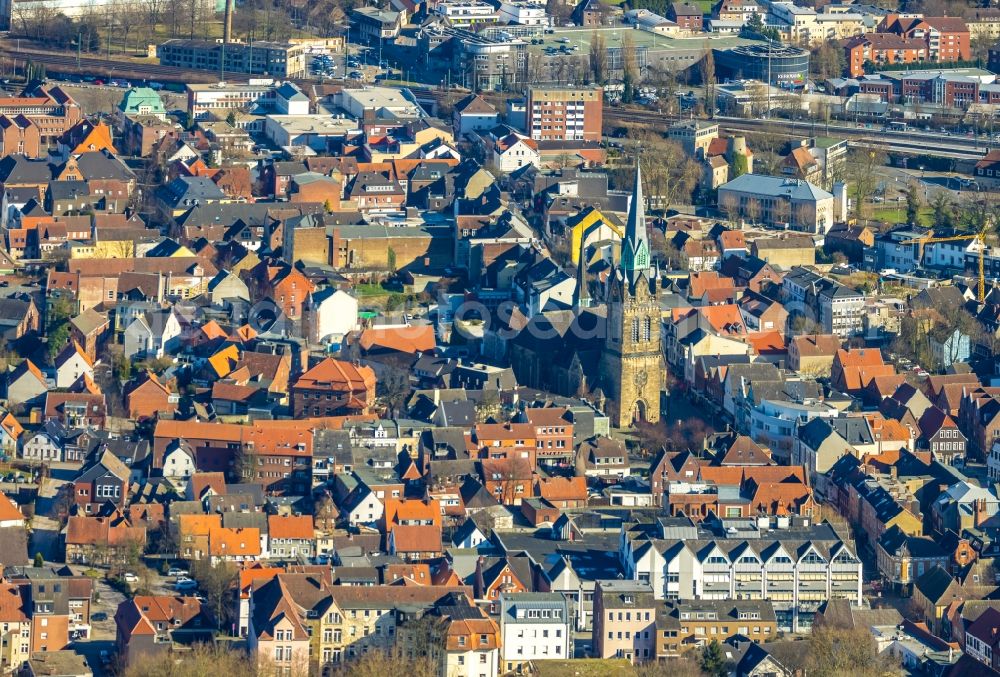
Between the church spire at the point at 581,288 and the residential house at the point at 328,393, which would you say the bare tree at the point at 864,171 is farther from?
the residential house at the point at 328,393

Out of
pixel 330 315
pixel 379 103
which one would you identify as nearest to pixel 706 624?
pixel 330 315

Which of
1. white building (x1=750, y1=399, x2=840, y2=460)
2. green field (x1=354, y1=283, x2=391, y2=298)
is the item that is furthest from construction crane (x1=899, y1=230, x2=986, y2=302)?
white building (x1=750, y1=399, x2=840, y2=460)

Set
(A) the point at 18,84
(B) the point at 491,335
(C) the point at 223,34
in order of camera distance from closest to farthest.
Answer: (B) the point at 491,335 < (A) the point at 18,84 < (C) the point at 223,34

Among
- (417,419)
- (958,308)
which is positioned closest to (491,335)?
(417,419)

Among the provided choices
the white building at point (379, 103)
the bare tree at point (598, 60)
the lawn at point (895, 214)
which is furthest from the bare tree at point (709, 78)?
the lawn at point (895, 214)

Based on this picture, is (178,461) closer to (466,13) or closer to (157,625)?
(157,625)

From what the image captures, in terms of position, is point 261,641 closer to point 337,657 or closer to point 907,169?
point 337,657
